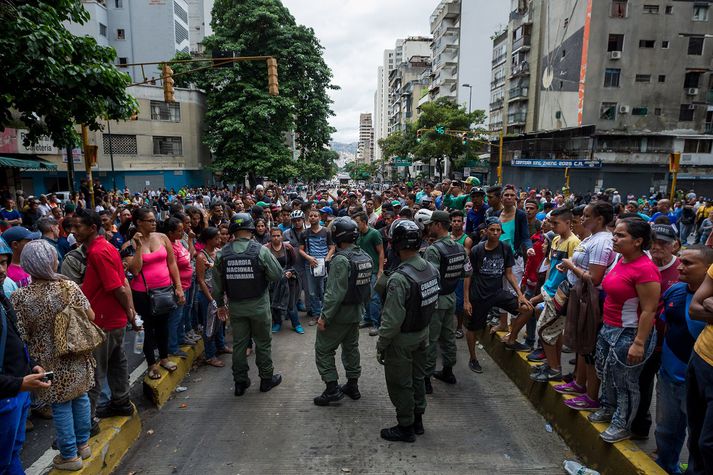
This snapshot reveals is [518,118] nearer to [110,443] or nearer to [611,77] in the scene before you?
[611,77]

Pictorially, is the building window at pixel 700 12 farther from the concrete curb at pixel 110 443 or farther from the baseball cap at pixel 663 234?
the concrete curb at pixel 110 443

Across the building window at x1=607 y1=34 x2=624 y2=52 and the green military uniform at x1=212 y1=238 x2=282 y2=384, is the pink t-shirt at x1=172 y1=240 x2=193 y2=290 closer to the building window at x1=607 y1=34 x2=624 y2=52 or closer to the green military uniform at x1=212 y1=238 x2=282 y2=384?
the green military uniform at x1=212 y1=238 x2=282 y2=384

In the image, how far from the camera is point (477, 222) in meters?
7.32

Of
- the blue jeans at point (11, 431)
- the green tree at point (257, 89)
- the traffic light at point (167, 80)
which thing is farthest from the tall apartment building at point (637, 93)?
the blue jeans at point (11, 431)

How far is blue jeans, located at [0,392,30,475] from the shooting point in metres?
2.67

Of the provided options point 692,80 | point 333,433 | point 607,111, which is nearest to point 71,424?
point 333,433

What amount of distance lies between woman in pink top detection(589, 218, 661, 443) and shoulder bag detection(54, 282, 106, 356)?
4080 mm

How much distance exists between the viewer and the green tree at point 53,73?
653 centimetres

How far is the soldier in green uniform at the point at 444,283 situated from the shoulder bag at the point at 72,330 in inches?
126

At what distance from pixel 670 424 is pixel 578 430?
0.85m

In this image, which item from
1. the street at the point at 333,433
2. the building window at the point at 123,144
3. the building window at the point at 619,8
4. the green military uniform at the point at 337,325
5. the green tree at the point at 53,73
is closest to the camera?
the street at the point at 333,433

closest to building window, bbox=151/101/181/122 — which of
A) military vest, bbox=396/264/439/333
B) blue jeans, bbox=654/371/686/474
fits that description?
military vest, bbox=396/264/439/333

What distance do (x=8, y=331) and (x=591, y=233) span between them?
15.3 ft

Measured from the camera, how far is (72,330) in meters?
3.13
